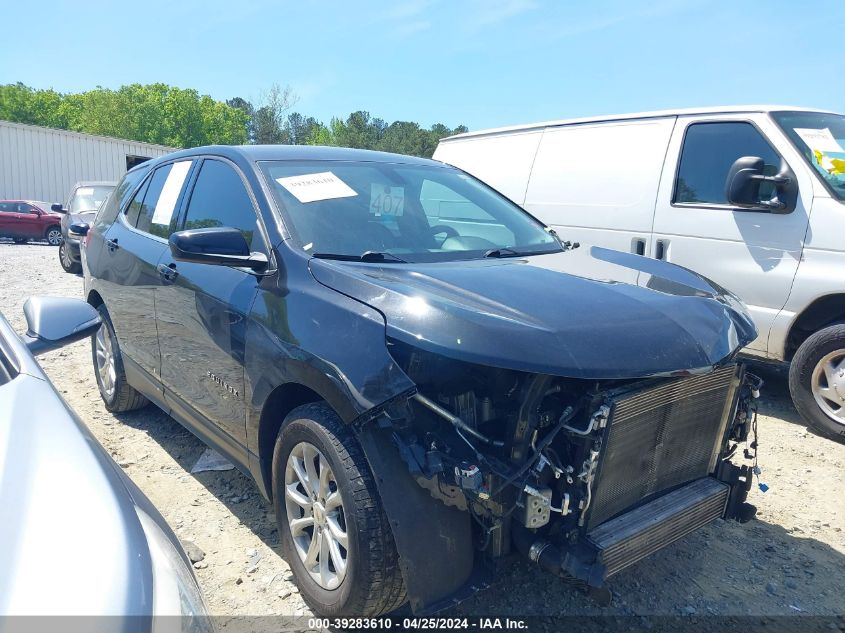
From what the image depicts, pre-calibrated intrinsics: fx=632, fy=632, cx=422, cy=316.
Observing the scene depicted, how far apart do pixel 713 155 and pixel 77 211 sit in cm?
1143

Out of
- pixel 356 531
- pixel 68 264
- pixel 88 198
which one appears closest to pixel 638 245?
pixel 356 531

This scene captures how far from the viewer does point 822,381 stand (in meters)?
4.37

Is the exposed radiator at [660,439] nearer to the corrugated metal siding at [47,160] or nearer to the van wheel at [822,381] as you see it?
the van wheel at [822,381]

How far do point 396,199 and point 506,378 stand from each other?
134cm

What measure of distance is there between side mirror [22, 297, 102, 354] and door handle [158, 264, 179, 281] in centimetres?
94

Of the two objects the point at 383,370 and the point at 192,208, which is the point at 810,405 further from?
the point at 192,208

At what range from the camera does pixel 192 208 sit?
346 centimetres

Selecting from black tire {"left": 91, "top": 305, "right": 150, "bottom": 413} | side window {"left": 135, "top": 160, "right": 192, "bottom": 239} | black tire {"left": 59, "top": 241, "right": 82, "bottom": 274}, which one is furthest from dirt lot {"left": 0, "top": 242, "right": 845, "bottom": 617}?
black tire {"left": 59, "top": 241, "right": 82, "bottom": 274}

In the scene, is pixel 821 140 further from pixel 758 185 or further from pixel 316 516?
pixel 316 516

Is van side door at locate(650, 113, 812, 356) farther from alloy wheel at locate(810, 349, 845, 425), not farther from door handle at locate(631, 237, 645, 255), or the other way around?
alloy wheel at locate(810, 349, 845, 425)

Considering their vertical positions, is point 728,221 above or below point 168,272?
above

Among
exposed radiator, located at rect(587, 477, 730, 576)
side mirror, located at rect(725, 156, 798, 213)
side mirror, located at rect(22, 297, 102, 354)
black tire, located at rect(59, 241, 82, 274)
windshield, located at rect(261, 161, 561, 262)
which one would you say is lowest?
black tire, located at rect(59, 241, 82, 274)

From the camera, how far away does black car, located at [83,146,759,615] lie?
2.00 meters

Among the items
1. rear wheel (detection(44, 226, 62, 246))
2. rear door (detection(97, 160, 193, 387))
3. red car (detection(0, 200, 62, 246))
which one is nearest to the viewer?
rear door (detection(97, 160, 193, 387))
